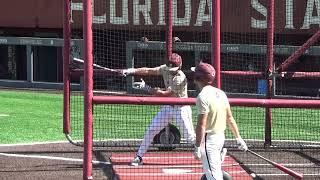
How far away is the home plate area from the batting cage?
0.02m

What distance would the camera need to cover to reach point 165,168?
1055cm

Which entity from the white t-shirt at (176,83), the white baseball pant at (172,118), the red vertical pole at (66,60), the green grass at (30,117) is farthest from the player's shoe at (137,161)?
the green grass at (30,117)

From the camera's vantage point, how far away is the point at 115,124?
15.2 m

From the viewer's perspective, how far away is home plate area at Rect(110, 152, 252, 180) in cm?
997

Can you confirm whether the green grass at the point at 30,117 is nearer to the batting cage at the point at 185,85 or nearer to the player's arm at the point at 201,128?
the batting cage at the point at 185,85

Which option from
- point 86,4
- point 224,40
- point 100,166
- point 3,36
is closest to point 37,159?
point 100,166

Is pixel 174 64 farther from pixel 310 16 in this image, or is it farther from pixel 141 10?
pixel 141 10

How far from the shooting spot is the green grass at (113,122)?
14.0 meters

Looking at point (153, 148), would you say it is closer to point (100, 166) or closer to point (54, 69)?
point (100, 166)

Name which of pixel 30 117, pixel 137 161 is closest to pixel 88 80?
pixel 137 161

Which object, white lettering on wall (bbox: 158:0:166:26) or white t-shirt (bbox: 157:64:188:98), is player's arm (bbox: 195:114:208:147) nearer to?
white t-shirt (bbox: 157:64:188:98)

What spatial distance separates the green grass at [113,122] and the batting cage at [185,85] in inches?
2.0

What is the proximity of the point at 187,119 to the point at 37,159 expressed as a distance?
2.71 meters

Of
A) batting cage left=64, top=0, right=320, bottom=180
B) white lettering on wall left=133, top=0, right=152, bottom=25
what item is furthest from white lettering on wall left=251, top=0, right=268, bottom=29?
white lettering on wall left=133, top=0, right=152, bottom=25
